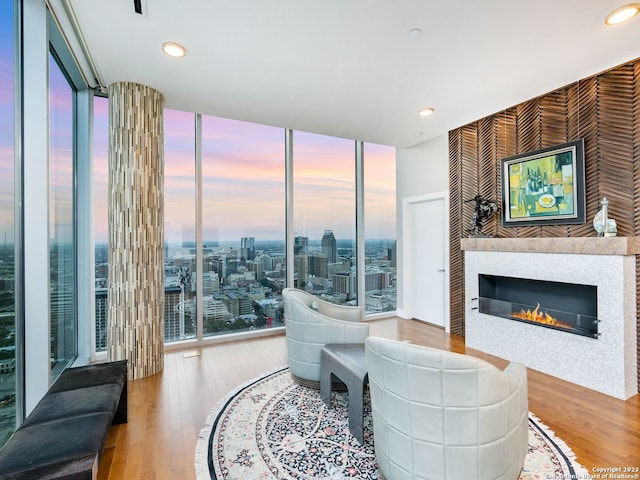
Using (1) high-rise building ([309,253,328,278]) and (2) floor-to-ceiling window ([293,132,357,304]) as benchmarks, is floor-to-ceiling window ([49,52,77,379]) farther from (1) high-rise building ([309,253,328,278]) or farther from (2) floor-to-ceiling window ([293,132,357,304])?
(1) high-rise building ([309,253,328,278])

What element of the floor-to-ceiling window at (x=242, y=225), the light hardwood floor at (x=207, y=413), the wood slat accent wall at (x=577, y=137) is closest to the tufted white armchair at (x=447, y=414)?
the light hardwood floor at (x=207, y=413)

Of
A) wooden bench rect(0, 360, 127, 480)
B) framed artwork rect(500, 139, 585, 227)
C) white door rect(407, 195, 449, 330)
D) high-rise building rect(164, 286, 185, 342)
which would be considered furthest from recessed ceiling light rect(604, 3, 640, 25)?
high-rise building rect(164, 286, 185, 342)

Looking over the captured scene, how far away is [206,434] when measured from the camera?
7.42 ft

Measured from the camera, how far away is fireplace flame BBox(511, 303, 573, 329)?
10.8 ft

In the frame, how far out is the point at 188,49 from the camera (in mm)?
2598

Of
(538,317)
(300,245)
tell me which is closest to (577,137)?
(538,317)

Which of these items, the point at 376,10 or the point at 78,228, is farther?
the point at 78,228

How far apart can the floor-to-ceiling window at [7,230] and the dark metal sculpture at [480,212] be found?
4.44m

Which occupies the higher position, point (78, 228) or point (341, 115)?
point (341, 115)

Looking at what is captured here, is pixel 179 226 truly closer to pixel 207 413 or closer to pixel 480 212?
pixel 207 413

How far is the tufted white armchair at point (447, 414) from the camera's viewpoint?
142 centimetres

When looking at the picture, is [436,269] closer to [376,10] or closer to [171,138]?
[376,10]

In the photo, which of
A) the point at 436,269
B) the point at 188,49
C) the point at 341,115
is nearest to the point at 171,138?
the point at 188,49

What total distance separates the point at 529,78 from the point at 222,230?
378cm
